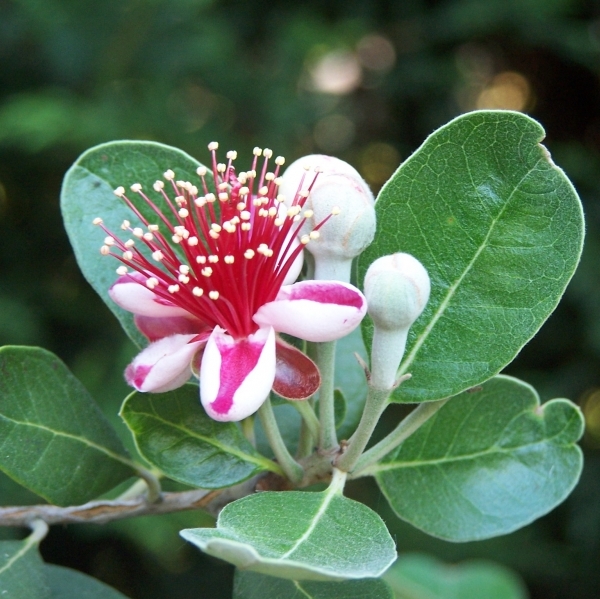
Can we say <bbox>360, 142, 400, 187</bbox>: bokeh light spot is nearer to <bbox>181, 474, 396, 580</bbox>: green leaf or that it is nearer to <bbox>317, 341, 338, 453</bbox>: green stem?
<bbox>317, 341, 338, 453</bbox>: green stem

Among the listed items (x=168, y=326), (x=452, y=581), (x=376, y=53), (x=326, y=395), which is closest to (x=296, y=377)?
(x=326, y=395)

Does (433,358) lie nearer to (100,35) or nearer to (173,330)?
(173,330)

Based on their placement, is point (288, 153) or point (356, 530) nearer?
point (356, 530)

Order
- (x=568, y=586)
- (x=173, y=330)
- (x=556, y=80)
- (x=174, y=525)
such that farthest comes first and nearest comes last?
(x=556, y=80) → (x=568, y=586) → (x=174, y=525) → (x=173, y=330)

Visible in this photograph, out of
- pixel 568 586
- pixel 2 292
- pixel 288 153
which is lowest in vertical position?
pixel 568 586

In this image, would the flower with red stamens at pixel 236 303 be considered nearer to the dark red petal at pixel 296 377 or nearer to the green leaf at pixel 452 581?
the dark red petal at pixel 296 377

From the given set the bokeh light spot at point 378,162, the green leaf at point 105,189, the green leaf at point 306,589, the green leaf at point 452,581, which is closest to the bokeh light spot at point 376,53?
the bokeh light spot at point 378,162

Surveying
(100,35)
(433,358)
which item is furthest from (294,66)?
(433,358)
